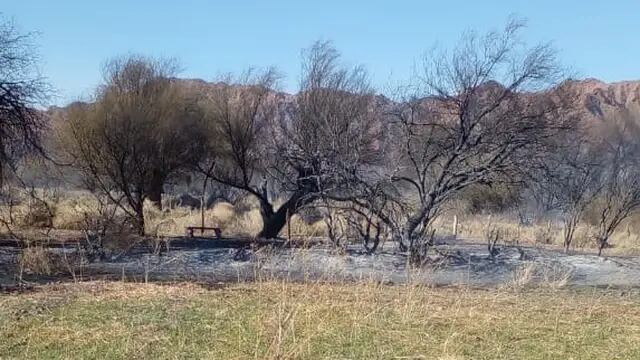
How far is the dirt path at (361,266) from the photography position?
15648 millimetres

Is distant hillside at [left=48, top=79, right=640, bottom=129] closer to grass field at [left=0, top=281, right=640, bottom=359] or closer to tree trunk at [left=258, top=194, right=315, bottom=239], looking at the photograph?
tree trunk at [left=258, top=194, right=315, bottom=239]

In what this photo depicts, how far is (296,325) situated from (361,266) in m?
10.7

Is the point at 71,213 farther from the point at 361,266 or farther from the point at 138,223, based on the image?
the point at 361,266

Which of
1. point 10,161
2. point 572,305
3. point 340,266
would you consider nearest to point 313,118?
point 340,266

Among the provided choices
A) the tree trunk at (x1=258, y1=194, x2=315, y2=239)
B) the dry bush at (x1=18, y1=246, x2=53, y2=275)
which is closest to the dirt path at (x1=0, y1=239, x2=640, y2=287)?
the dry bush at (x1=18, y1=246, x2=53, y2=275)

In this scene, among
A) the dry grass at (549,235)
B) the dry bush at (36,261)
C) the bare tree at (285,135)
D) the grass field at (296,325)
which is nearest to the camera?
the grass field at (296,325)

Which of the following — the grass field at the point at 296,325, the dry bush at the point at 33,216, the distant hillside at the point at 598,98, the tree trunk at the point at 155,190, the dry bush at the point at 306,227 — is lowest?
the grass field at the point at 296,325

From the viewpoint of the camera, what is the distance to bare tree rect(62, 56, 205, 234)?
27141 mm

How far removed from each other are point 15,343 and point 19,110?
9630mm

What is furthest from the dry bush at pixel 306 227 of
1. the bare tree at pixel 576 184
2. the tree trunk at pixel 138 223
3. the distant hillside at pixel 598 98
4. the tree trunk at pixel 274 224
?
the bare tree at pixel 576 184

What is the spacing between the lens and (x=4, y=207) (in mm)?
26688

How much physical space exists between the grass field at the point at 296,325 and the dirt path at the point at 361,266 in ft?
10.1

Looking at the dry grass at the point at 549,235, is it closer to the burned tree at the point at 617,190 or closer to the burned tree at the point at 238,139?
the burned tree at the point at 617,190

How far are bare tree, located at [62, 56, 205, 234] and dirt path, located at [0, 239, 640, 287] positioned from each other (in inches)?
234
